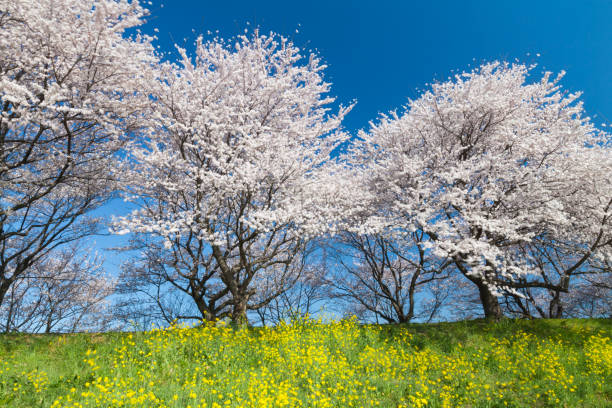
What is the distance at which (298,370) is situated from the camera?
7121mm

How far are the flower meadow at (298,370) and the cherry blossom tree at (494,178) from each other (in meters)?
3.03

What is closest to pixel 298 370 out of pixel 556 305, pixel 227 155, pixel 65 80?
pixel 227 155

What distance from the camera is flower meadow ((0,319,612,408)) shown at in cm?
546

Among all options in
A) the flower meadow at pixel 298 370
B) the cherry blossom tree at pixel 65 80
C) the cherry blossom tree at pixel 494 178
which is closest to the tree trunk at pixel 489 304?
the cherry blossom tree at pixel 494 178

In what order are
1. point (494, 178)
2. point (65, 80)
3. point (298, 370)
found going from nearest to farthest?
point (298, 370)
point (65, 80)
point (494, 178)

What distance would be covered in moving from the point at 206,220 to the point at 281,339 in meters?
4.90

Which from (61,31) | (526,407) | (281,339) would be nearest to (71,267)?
(61,31)

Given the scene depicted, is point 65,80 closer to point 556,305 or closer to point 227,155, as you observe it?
point 227,155

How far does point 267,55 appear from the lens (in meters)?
13.8

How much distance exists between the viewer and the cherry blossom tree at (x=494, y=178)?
39.5ft

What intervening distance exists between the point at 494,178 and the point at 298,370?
10.2m

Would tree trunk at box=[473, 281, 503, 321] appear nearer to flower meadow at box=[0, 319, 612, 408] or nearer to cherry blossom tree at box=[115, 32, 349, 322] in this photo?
flower meadow at box=[0, 319, 612, 408]

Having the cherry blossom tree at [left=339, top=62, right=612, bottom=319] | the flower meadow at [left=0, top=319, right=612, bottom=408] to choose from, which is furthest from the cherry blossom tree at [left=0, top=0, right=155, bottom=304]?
the cherry blossom tree at [left=339, top=62, right=612, bottom=319]

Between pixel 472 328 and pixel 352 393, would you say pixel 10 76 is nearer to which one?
pixel 352 393
